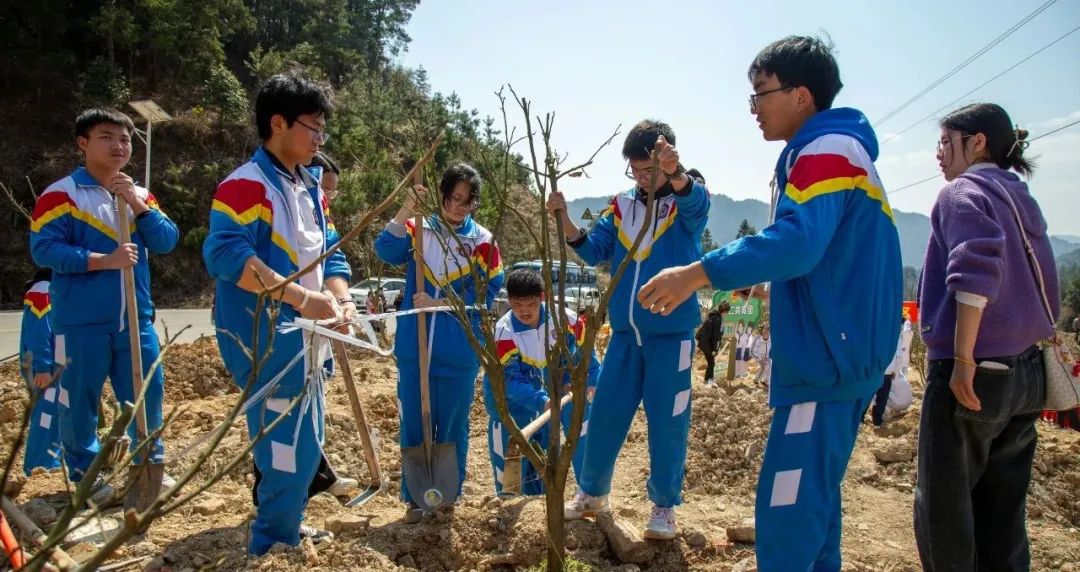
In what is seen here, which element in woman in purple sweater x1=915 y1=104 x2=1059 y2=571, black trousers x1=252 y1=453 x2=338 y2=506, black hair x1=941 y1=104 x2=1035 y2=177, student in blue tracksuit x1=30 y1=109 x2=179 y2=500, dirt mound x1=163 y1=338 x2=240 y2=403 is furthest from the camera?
dirt mound x1=163 y1=338 x2=240 y2=403

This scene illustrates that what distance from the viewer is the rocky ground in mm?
2934

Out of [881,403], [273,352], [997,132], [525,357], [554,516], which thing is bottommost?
[881,403]

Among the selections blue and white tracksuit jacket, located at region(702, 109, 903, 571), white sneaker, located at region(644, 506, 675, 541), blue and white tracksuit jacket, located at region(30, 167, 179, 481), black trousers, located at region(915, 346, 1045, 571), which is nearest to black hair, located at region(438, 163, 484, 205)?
blue and white tracksuit jacket, located at region(30, 167, 179, 481)

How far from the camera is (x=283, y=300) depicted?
264 centimetres

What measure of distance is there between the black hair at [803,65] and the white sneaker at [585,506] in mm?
1923

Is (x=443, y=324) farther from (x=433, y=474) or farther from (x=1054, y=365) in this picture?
(x=1054, y=365)

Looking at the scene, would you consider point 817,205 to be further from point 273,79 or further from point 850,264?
point 273,79

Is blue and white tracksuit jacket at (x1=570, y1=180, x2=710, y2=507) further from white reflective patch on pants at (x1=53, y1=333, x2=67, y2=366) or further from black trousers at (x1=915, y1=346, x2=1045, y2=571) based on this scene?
white reflective patch on pants at (x1=53, y1=333, x2=67, y2=366)

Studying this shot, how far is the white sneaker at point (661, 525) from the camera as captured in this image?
3.11 metres

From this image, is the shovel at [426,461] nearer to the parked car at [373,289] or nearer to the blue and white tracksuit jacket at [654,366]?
the blue and white tracksuit jacket at [654,366]

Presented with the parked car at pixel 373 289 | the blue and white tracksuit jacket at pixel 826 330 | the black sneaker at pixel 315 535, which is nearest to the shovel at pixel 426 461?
the black sneaker at pixel 315 535

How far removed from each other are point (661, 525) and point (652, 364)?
2.21ft

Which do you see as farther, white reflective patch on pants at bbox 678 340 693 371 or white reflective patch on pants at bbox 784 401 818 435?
white reflective patch on pants at bbox 678 340 693 371

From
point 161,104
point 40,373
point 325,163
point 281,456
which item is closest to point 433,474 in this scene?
point 281,456
